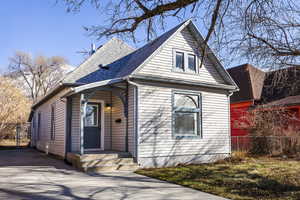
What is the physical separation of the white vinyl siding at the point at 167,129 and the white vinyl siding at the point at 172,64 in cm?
49

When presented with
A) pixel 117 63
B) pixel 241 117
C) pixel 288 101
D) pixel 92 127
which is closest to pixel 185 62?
pixel 117 63

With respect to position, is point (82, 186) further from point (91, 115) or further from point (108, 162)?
point (91, 115)

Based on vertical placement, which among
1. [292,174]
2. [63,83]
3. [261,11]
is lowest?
[292,174]

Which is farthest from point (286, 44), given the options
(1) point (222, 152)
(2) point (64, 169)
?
(2) point (64, 169)

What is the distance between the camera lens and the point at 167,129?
9227 mm

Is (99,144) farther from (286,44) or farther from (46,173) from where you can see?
(286,44)

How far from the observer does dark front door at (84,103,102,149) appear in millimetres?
9703

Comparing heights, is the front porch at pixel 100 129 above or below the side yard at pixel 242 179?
above

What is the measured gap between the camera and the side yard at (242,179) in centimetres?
552

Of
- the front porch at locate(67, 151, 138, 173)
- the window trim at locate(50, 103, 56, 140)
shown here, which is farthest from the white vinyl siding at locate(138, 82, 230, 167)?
the window trim at locate(50, 103, 56, 140)

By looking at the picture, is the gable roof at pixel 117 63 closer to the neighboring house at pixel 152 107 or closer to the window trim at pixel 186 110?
the neighboring house at pixel 152 107

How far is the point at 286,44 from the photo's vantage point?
232 inches

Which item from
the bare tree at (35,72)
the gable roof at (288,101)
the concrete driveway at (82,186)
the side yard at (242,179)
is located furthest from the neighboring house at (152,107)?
the bare tree at (35,72)

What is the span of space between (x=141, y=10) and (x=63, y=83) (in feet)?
16.4
